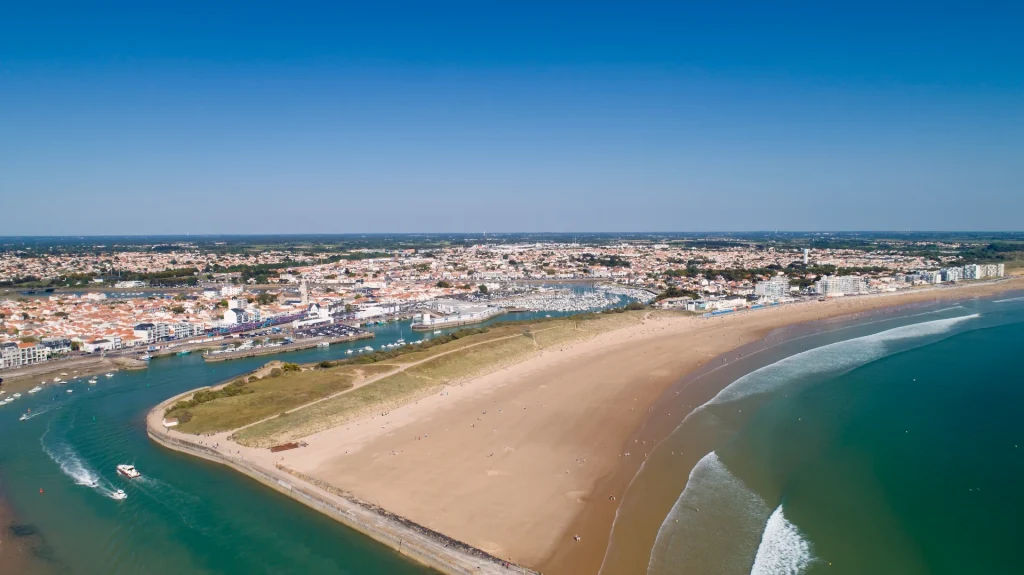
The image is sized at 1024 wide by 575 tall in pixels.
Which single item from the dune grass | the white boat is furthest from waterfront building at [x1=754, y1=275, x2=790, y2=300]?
the white boat

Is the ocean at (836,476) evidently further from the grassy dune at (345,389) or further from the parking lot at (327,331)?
the parking lot at (327,331)

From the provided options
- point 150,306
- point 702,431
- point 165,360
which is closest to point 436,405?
point 702,431

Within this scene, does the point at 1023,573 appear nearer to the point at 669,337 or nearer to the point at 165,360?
the point at 669,337

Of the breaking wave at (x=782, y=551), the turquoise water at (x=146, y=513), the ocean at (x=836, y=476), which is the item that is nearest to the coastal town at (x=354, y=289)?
the turquoise water at (x=146, y=513)

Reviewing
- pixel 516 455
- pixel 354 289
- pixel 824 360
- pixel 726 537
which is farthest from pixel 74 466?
pixel 354 289

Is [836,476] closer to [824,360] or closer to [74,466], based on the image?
[824,360]

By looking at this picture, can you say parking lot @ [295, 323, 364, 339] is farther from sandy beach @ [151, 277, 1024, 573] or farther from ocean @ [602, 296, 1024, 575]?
ocean @ [602, 296, 1024, 575]
